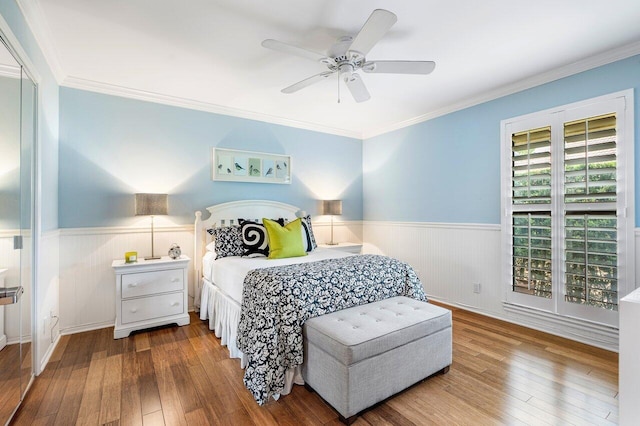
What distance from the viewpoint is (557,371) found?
2.31 meters

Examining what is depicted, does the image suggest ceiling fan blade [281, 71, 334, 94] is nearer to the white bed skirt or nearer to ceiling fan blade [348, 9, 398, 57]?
ceiling fan blade [348, 9, 398, 57]

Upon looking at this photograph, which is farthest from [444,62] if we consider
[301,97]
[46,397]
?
[46,397]

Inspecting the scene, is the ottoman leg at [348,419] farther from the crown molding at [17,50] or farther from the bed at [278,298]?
the crown molding at [17,50]

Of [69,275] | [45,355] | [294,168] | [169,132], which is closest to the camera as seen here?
[45,355]

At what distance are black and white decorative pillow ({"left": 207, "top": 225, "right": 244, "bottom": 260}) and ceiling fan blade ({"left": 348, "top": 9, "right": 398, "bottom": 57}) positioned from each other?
2218mm

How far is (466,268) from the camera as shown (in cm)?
371

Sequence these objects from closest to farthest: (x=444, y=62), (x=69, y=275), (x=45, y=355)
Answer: (x=45, y=355) → (x=444, y=62) → (x=69, y=275)

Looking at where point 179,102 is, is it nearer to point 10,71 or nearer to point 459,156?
point 10,71

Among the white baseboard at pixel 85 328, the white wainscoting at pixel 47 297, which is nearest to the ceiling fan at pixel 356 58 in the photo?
the white wainscoting at pixel 47 297

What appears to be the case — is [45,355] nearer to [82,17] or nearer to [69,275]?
[69,275]

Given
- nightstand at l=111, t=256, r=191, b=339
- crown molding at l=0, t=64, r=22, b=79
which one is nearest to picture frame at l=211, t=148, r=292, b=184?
nightstand at l=111, t=256, r=191, b=339

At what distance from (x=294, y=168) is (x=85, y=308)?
9.63 feet

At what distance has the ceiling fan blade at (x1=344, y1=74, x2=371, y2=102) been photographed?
250 centimetres

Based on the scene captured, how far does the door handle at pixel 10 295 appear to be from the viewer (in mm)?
1689
